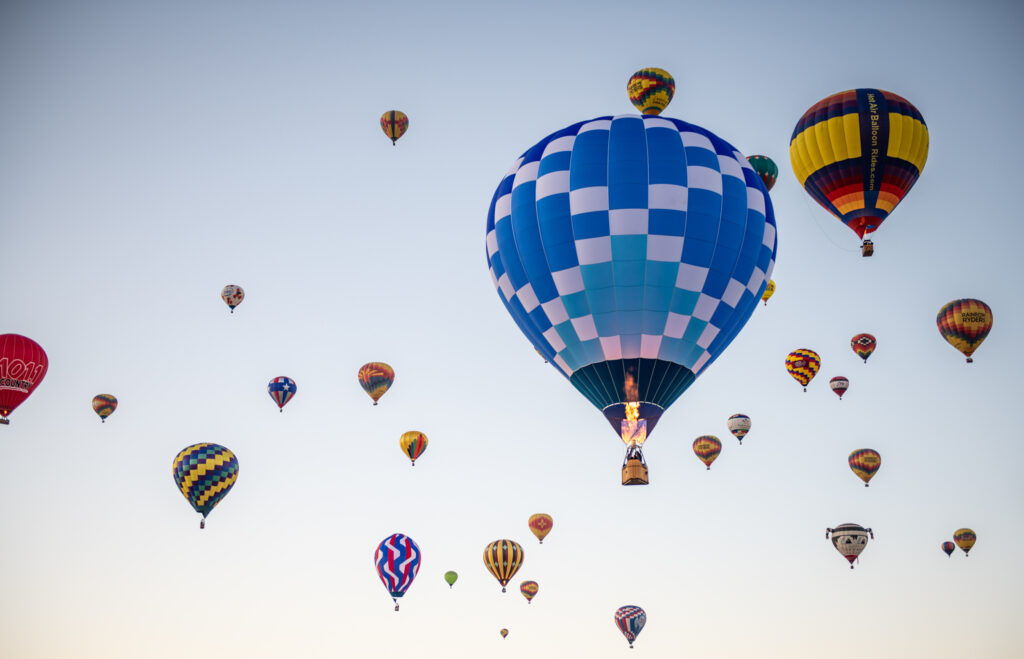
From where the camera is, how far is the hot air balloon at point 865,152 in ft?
62.7

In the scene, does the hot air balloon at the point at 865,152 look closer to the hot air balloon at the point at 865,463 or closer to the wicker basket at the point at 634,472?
the wicker basket at the point at 634,472

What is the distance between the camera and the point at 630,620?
31016 millimetres

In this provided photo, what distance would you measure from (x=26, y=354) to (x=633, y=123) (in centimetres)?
1515

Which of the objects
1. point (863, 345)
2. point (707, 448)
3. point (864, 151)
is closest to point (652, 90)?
point (864, 151)

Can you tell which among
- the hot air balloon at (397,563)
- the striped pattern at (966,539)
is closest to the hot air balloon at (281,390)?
the hot air balloon at (397,563)

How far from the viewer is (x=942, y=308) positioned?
967 inches

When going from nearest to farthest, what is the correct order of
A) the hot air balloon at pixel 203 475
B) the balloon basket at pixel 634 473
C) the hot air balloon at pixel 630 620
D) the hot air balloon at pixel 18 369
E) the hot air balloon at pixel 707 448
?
the balloon basket at pixel 634 473
the hot air balloon at pixel 18 369
the hot air balloon at pixel 203 475
the hot air balloon at pixel 707 448
the hot air balloon at pixel 630 620

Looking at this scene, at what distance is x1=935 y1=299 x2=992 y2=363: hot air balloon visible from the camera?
77.6ft

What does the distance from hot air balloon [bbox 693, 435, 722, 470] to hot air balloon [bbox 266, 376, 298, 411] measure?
11642 millimetres

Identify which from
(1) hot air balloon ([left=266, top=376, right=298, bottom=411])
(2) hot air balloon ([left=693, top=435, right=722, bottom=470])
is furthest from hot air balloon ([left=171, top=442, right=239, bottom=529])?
(2) hot air balloon ([left=693, top=435, right=722, bottom=470])

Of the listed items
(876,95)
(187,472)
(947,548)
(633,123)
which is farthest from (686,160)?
(947,548)

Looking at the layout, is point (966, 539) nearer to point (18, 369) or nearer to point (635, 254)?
point (635, 254)

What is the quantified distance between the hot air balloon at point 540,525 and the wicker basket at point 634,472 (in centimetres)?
1482

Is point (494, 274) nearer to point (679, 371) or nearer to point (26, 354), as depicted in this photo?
point (679, 371)
